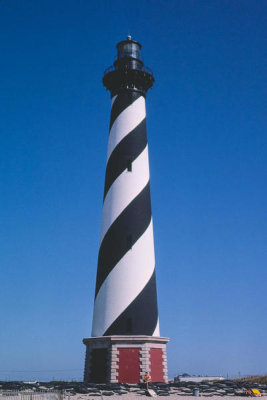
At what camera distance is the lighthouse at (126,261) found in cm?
1927

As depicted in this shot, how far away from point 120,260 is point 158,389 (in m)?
6.37

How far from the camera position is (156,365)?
19.6 meters

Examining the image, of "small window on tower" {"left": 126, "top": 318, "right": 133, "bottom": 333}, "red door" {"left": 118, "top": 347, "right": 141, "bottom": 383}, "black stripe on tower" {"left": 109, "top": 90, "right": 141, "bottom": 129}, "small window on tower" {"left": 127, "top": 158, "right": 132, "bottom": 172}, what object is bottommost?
"red door" {"left": 118, "top": 347, "right": 141, "bottom": 383}

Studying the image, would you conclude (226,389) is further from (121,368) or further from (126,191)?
(126,191)

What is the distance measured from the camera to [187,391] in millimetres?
16797

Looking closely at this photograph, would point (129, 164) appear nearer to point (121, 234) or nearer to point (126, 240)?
point (121, 234)

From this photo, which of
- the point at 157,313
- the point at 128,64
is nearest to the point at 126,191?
the point at 157,313

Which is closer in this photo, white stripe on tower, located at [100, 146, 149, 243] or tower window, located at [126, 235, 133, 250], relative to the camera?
tower window, located at [126, 235, 133, 250]

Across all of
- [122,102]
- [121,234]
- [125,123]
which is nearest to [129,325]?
[121,234]

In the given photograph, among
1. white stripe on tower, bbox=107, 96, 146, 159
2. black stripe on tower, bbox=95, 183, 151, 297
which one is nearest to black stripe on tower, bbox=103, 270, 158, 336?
black stripe on tower, bbox=95, 183, 151, 297

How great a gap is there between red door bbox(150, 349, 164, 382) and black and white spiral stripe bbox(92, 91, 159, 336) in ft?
3.04

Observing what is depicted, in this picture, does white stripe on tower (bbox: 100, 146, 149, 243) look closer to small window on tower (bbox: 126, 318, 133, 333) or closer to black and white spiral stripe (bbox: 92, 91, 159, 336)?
black and white spiral stripe (bbox: 92, 91, 159, 336)

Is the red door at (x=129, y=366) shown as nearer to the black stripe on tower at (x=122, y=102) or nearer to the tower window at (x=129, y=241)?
the tower window at (x=129, y=241)

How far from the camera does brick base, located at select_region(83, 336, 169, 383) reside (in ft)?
62.1
